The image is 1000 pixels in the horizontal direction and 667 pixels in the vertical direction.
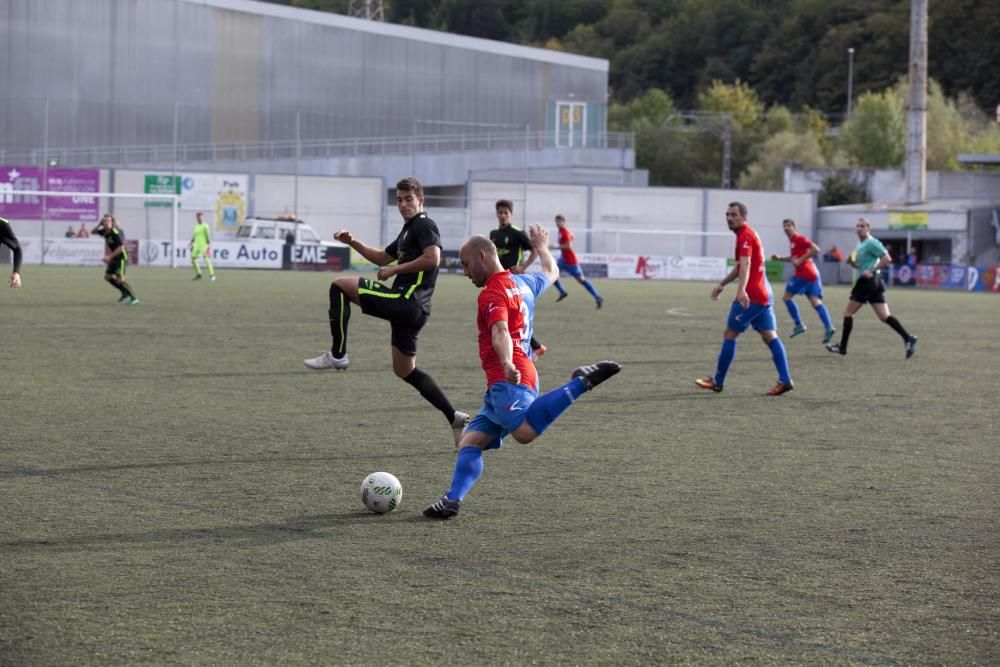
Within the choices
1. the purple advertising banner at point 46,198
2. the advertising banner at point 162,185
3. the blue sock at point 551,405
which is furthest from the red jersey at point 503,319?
the advertising banner at point 162,185

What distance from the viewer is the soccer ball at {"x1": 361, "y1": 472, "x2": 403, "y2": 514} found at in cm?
748

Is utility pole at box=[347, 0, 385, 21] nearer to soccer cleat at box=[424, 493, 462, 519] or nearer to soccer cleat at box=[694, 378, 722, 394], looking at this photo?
soccer cleat at box=[694, 378, 722, 394]

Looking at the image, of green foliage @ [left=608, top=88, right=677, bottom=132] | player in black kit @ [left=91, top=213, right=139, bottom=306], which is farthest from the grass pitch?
green foliage @ [left=608, top=88, right=677, bottom=132]

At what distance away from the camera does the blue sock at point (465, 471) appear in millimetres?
7398

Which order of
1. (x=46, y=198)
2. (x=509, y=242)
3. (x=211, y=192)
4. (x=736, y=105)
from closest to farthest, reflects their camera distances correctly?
(x=509, y=242) < (x=46, y=198) < (x=211, y=192) < (x=736, y=105)

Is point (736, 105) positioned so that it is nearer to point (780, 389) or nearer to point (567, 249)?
point (567, 249)

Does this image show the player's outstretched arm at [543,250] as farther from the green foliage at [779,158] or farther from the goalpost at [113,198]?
the green foliage at [779,158]

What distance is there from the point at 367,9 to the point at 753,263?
58.6 m

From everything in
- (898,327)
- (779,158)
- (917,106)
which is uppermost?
(917,106)

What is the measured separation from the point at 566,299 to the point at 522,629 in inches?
1095

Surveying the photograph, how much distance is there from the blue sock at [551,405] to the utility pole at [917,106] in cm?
5754

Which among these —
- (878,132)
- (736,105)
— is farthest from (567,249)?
(736,105)

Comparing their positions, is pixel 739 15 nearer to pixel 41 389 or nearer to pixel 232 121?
pixel 232 121

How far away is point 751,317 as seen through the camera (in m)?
13.8
